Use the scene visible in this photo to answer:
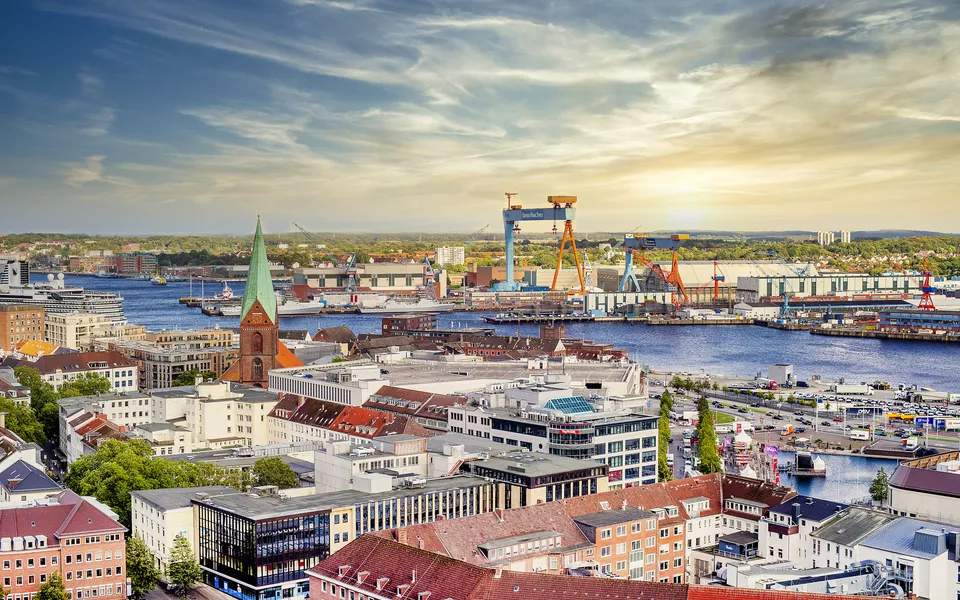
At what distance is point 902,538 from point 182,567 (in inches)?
407

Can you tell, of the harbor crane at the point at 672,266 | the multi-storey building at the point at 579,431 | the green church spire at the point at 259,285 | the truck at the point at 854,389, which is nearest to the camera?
the multi-storey building at the point at 579,431

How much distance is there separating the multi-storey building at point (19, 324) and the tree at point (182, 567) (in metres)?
32.9

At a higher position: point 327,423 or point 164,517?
point 327,423

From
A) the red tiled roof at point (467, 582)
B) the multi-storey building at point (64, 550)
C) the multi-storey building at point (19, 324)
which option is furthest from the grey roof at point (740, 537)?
the multi-storey building at point (19, 324)

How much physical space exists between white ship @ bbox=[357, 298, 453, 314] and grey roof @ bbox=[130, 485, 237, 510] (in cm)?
6724

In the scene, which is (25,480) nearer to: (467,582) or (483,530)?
(483,530)

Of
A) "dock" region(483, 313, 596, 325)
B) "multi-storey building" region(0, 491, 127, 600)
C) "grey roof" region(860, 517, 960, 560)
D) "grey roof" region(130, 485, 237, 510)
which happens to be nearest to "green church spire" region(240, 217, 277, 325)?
"grey roof" region(130, 485, 237, 510)

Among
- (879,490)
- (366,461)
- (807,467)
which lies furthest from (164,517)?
(807,467)

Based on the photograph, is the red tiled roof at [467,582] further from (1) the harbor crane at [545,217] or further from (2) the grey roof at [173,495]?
(1) the harbor crane at [545,217]

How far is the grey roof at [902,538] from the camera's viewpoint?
48.7 ft

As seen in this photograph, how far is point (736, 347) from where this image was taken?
196 feet

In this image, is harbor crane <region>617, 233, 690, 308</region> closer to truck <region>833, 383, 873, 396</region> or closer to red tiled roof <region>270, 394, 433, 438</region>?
truck <region>833, 383, 873, 396</region>

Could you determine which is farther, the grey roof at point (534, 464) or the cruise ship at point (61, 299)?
the cruise ship at point (61, 299)

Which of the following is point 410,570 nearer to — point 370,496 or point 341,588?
point 341,588
